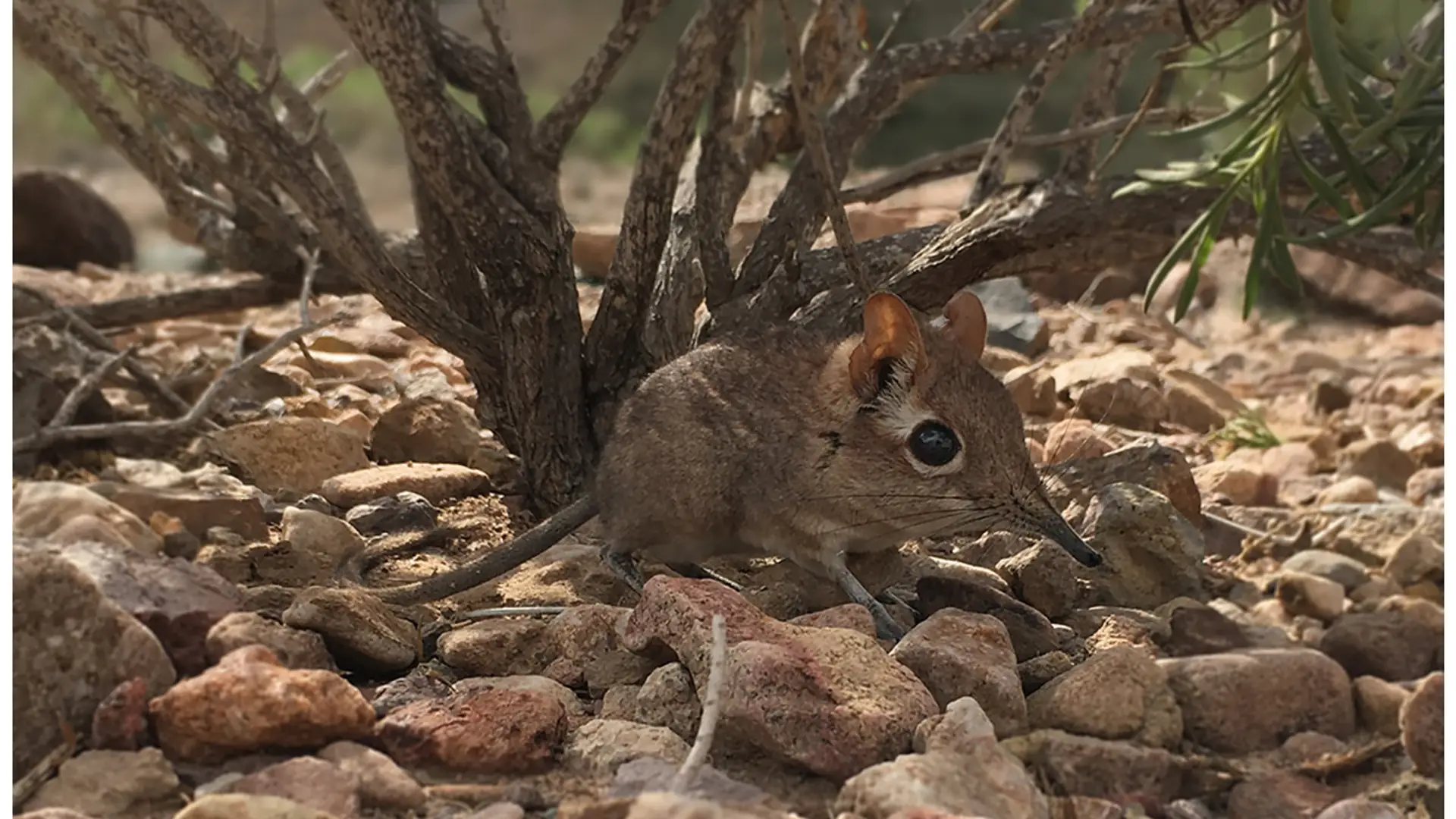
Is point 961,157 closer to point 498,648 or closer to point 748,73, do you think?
point 748,73

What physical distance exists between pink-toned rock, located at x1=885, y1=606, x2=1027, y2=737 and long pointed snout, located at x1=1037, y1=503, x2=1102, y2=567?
0.19 metres

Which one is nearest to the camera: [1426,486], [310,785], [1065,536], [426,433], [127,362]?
[310,785]

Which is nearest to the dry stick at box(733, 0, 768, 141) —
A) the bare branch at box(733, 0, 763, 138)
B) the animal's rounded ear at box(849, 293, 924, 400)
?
the bare branch at box(733, 0, 763, 138)

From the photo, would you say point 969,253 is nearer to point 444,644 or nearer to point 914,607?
point 914,607

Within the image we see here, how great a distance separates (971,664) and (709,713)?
309 mm

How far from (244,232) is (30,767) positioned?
203cm

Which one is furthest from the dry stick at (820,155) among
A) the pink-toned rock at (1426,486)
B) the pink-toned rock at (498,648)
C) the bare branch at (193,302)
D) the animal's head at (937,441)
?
the bare branch at (193,302)

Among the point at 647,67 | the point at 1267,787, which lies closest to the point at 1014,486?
the point at 1267,787

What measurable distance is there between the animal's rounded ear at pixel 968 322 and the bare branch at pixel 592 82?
60 centimetres

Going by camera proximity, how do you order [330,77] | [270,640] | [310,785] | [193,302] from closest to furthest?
[310,785] → [270,640] → [193,302] → [330,77]

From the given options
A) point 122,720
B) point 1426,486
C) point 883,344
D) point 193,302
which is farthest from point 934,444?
point 193,302

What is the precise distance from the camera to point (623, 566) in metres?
1.85

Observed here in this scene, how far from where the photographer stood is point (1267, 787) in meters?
1.17

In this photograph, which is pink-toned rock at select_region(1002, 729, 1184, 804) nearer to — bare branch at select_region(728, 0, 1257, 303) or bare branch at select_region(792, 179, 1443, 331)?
bare branch at select_region(792, 179, 1443, 331)
